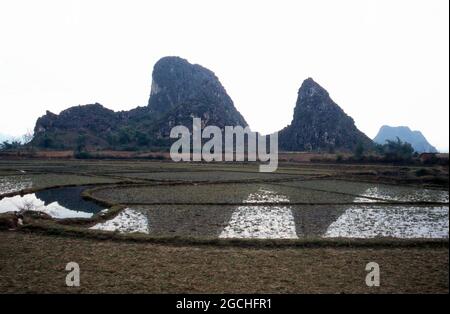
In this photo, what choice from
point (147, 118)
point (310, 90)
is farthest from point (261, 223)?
point (147, 118)

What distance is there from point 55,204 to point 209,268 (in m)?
11.7

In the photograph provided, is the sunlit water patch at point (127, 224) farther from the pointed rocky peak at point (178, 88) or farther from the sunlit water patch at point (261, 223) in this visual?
the pointed rocky peak at point (178, 88)

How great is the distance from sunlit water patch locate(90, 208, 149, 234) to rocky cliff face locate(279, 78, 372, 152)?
241ft

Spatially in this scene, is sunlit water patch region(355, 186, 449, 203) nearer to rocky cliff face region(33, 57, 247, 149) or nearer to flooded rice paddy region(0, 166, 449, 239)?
flooded rice paddy region(0, 166, 449, 239)

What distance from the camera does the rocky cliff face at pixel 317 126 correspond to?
8529 centimetres

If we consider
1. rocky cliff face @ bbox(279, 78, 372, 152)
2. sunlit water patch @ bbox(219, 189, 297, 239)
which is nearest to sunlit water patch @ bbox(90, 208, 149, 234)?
sunlit water patch @ bbox(219, 189, 297, 239)

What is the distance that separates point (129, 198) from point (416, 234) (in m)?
13.1

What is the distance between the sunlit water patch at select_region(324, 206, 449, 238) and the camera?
10.5 m

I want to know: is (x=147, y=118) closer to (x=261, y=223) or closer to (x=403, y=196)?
(x=403, y=196)

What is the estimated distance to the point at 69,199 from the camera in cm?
1728
